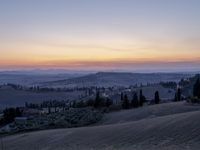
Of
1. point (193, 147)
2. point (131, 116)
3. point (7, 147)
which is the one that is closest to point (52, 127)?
point (131, 116)

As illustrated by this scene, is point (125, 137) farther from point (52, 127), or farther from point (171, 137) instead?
point (52, 127)

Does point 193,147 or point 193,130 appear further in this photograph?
point 193,130

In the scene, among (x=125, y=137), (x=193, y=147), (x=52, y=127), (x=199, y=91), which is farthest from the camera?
(x=199, y=91)

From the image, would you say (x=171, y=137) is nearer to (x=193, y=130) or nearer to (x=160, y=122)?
(x=193, y=130)

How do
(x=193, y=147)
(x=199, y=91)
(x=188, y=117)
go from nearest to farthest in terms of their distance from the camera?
1. (x=193, y=147)
2. (x=188, y=117)
3. (x=199, y=91)

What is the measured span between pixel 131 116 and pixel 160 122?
18.4 meters

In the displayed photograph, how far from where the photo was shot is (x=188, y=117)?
Result: 128 feet

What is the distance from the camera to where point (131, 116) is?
5828cm

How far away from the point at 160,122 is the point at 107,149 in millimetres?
9004

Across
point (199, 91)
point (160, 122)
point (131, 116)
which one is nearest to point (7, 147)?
point (160, 122)

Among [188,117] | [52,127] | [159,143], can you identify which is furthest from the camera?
[52,127]

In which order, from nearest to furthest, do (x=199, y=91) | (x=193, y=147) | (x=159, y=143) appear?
1. (x=193, y=147)
2. (x=159, y=143)
3. (x=199, y=91)

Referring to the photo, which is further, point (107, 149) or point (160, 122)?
point (160, 122)

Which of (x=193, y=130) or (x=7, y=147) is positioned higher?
(x=193, y=130)
